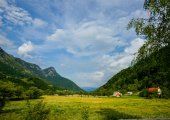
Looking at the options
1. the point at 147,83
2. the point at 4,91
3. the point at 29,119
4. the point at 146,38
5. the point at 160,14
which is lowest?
the point at 29,119

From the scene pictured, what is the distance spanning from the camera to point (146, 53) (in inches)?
1192

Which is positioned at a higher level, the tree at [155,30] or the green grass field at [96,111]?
the tree at [155,30]

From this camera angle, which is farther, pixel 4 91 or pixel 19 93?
pixel 19 93

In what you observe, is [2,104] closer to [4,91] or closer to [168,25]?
[4,91]

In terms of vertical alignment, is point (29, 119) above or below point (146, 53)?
below

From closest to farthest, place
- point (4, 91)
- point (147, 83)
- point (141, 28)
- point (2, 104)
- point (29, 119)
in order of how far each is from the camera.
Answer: point (29, 119), point (141, 28), point (2, 104), point (4, 91), point (147, 83)

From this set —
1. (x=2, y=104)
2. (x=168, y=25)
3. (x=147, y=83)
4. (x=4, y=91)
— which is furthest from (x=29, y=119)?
(x=147, y=83)

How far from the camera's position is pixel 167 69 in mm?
30188

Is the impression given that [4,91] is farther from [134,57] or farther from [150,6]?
[150,6]

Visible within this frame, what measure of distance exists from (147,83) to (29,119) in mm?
163236

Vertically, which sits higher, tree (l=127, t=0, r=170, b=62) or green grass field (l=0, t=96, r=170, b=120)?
tree (l=127, t=0, r=170, b=62)

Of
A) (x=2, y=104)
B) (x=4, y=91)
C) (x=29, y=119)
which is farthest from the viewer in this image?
(x=4, y=91)

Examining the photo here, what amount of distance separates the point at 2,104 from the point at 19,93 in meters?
44.3

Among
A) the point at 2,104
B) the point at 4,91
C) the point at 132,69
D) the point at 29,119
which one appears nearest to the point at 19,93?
the point at 4,91
